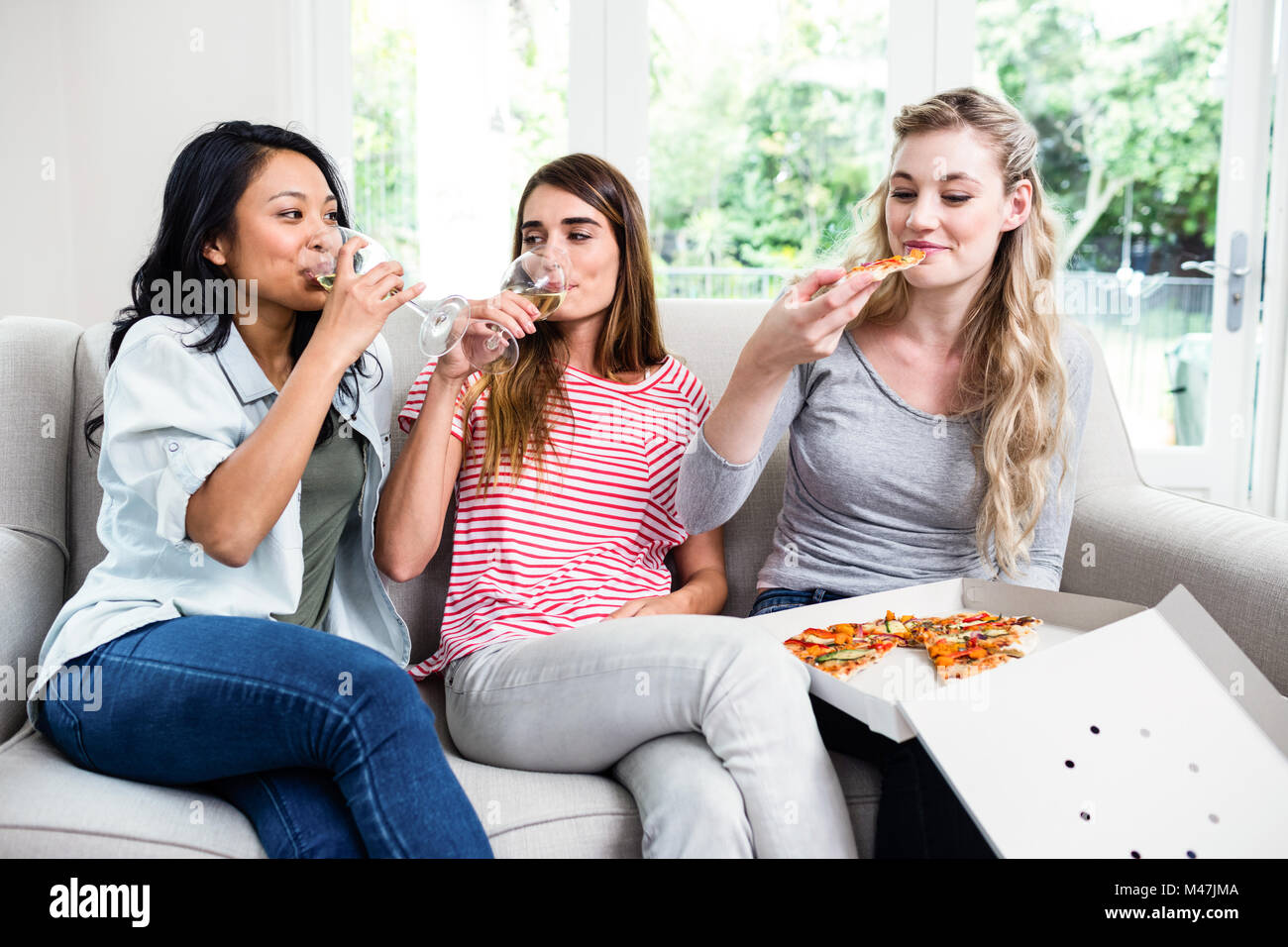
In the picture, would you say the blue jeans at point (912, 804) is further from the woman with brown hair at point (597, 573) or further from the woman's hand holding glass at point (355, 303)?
the woman's hand holding glass at point (355, 303)

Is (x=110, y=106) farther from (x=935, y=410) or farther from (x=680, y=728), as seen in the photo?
(x=680, y=728)

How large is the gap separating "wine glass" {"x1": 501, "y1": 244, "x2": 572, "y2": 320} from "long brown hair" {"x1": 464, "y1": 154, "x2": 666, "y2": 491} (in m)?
0.21

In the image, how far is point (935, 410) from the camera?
64.2 inches

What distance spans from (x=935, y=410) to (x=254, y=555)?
1.02 m

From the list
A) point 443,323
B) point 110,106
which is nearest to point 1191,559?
point 443,323

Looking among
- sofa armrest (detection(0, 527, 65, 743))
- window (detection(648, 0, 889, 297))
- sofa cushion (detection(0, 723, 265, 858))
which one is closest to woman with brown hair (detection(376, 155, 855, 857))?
sofa cushion (detection(0, 723, 265, 858))

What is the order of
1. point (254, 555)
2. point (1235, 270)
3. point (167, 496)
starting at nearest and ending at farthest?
point (167, 496) → point (254, 555) → point (1235, 270)

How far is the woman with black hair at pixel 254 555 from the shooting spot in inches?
43.4

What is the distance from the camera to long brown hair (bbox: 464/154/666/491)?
1599mm

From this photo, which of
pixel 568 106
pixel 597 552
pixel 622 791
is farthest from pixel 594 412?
pixel 568 106

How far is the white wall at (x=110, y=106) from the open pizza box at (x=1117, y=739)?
2.58m

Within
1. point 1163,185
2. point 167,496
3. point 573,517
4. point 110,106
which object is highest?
point 110,106

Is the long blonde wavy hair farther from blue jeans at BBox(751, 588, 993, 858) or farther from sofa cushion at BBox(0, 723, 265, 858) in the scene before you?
sofa cushion at BBox(0, 723, 265, 858)

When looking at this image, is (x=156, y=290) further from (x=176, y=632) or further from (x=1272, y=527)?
(x=1272, y=527)
